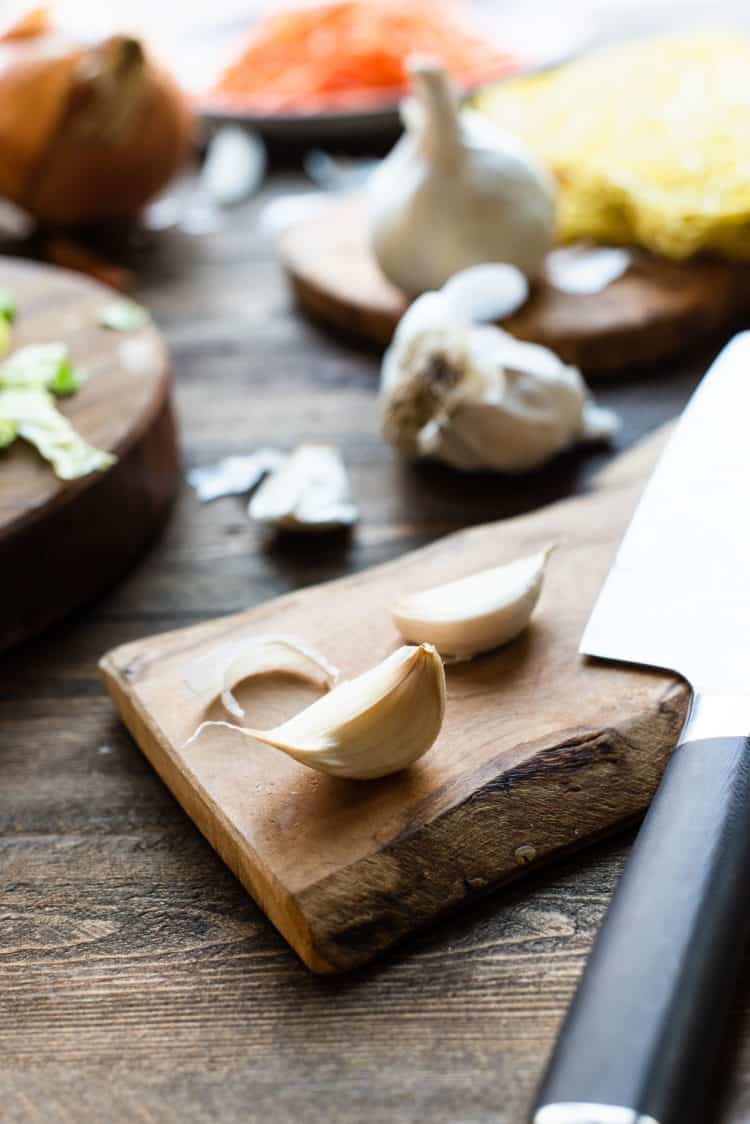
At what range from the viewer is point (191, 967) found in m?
0.61

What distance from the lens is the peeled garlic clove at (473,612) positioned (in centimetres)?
71

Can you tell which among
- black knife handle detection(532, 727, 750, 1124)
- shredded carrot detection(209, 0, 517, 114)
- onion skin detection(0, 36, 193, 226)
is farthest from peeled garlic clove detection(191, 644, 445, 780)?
shredded carrot detection(209, 0, 517, 114)

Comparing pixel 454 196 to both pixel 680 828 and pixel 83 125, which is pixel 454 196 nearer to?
pixel 83 125

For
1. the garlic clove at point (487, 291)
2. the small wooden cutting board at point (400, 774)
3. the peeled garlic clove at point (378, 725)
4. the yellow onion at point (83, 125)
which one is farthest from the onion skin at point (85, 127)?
the peeled garlic clove at point (378, 725)

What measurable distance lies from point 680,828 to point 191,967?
263 millimetres

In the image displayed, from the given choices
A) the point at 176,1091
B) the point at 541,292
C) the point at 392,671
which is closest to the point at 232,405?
the point at 541,292

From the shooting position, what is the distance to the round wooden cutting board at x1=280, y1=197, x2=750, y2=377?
1101mm

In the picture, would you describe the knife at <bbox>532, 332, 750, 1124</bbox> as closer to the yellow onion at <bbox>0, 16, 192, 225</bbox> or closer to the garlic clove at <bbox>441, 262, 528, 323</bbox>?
the garlic clove at <bbox>441, 262, 528, 323</bbox>

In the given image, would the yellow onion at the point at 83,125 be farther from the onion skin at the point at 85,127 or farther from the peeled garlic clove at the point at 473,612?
the peeled garlic clove at the point at 473,612

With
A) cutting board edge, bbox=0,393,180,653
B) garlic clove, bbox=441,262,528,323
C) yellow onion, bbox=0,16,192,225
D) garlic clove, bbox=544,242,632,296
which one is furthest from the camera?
yellow onion, bbox=0,16,192,225

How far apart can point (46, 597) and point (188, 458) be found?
9.9 inches

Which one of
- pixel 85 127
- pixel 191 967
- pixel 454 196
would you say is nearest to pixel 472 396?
pixel 454 196

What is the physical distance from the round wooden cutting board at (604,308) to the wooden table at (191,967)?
1.09 feet

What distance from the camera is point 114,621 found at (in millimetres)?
876
